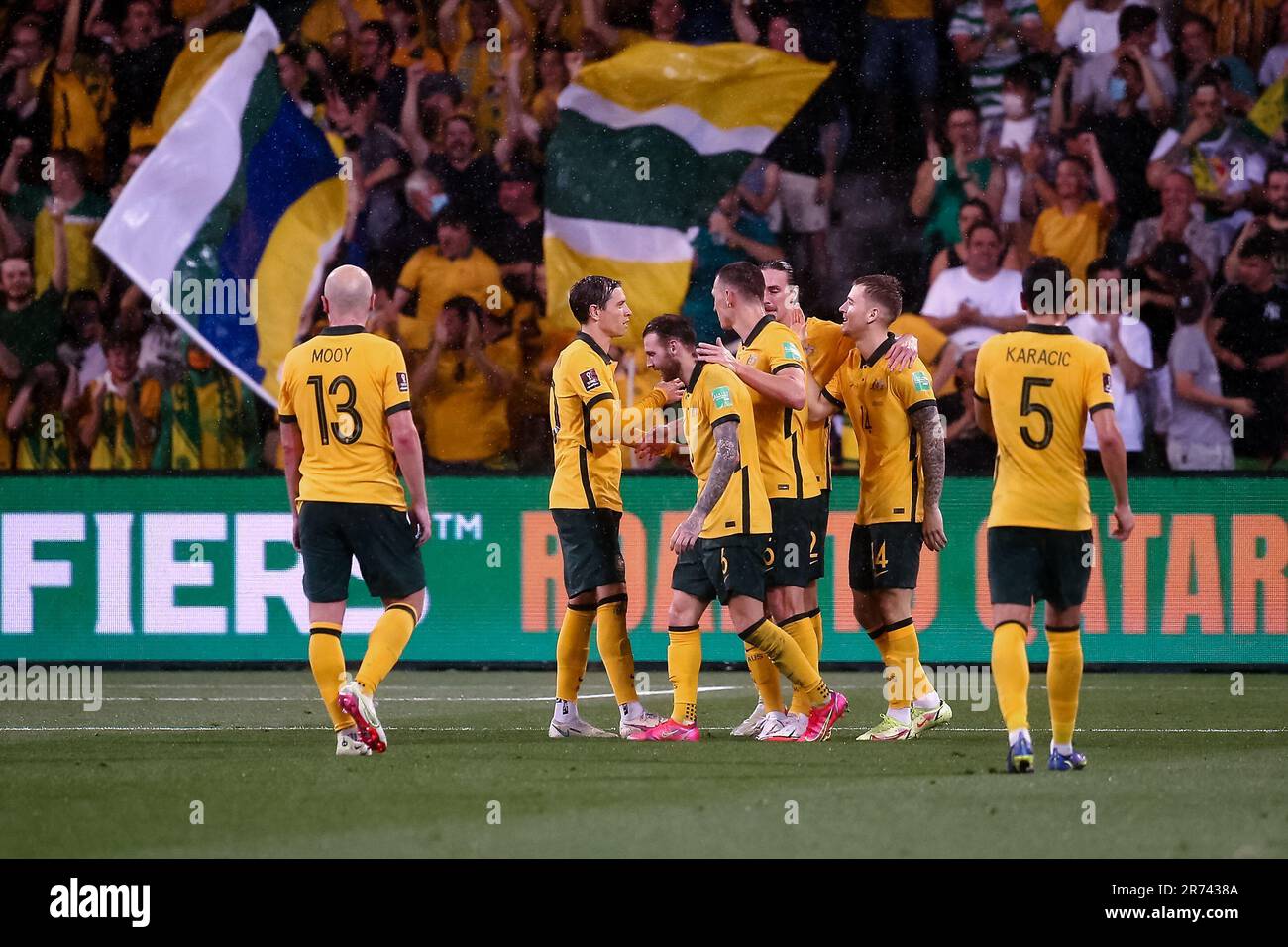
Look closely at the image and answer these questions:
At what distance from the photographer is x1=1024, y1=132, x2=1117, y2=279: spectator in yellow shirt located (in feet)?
46.4

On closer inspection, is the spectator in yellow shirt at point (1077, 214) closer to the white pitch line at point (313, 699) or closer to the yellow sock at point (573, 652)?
the white pitch line at point (313, 699)

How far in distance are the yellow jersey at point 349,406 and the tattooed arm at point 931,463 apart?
8.10ft

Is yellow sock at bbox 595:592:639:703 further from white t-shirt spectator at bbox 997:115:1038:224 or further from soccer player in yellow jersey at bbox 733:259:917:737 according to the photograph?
white t-shirt spectator at bbox 997:115:1038:224

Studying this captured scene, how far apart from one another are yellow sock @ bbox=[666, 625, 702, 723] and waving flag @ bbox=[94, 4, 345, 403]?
22.4 ft

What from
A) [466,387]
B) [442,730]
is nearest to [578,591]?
[442,730]

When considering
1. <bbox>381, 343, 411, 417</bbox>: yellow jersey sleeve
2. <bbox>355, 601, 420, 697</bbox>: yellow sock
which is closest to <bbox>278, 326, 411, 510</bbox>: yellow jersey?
<bbox>381, 343, 411, 417</bbox>: yellow jersey sleeve

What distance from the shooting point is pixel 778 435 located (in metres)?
9.23

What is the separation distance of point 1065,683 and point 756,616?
4.94 ft

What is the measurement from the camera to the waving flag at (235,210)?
15023mm

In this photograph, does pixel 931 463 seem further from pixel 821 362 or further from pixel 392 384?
pixel 392 384

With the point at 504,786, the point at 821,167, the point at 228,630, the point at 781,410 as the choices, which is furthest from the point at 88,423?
the point at 504,786

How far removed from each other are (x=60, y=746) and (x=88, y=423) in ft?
19.7

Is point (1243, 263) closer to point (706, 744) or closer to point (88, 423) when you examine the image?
point (706, 744)

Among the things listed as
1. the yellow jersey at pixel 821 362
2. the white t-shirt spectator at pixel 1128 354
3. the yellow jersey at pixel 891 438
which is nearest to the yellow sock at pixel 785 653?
the yellow jersey at pixel 891 438
